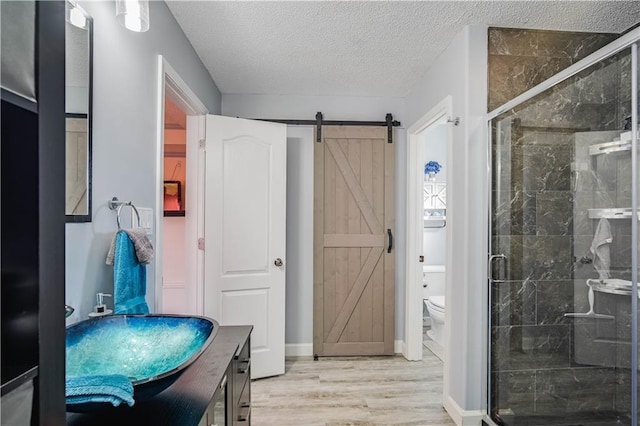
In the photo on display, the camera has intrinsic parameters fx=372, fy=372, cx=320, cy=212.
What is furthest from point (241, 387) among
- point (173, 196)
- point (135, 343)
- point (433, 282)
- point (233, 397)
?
point (433, 282)

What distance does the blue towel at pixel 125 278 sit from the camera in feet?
4.69

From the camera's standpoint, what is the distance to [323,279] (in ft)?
11.8

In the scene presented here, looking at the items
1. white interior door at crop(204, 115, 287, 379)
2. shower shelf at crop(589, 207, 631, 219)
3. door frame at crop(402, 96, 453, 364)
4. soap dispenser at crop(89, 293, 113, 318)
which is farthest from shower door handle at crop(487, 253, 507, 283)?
soap dispenser at crop(89, 293, 113, 318)

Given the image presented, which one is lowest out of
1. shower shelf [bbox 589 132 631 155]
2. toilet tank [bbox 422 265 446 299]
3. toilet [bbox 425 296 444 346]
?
toilet [bbox 425 296 444 346]

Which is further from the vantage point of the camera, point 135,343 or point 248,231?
point 248,231

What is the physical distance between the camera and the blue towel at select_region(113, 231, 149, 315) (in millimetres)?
1429

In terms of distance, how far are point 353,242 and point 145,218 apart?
6.97 ft

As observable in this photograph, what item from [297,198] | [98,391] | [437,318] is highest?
[297,198]

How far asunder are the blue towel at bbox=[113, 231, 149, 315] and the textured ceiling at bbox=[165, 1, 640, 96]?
1.43 meters

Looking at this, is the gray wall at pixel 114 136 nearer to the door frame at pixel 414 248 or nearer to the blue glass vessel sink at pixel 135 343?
the blue glass vessel sink at pixel 135 343

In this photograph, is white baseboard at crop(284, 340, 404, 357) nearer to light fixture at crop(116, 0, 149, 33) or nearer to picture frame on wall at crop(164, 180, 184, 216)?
picture frame on wall at crop(164, 180, 184, 216)

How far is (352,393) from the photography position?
278 cm

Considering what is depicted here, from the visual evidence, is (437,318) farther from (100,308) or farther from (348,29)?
(100,308)

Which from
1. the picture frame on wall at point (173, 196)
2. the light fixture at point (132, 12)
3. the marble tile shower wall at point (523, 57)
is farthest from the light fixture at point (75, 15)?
the picture frame on wall at point (173, 196)
